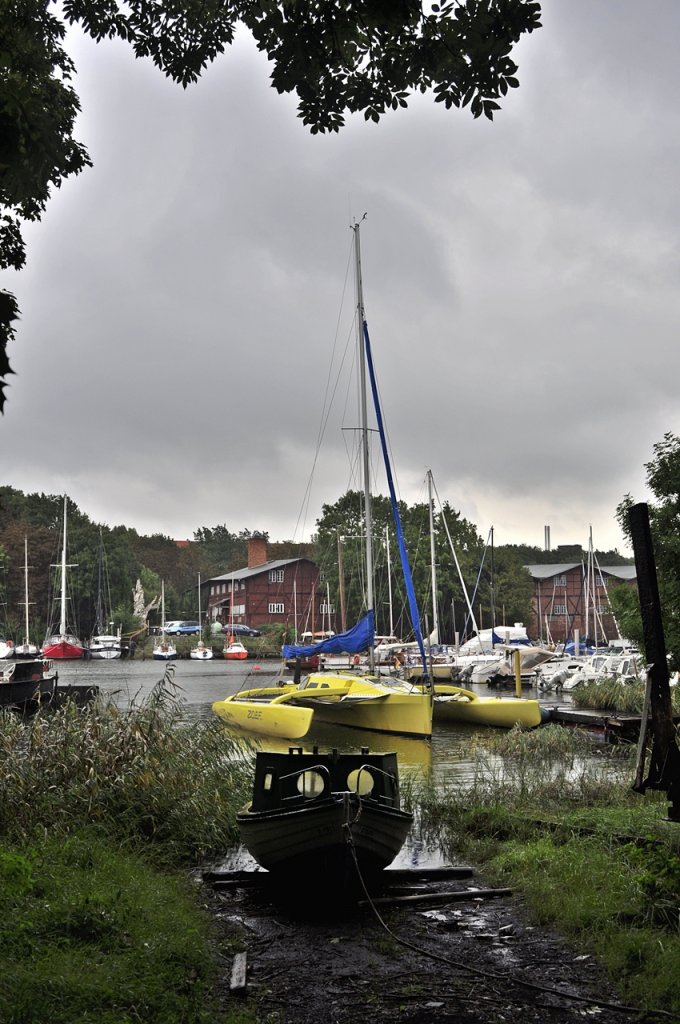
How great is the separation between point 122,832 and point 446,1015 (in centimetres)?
611

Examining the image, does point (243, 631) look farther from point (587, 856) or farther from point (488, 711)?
point (587, 856)

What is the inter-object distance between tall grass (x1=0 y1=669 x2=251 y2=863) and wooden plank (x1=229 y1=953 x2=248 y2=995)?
3677mm

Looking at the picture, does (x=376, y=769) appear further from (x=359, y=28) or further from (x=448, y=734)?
(x=448, y=734)

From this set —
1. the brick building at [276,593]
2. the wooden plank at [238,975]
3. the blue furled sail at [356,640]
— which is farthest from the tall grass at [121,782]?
the brick building at [276,593]

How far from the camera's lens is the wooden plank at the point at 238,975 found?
8.34 meters

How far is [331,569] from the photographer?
9844 centimetres

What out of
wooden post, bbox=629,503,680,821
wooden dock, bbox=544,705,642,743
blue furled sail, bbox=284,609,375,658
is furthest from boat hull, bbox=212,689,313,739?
wooden post, bbox=629,503,680,821

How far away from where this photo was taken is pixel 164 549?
5906 inches

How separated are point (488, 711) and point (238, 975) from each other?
27660 millimetres

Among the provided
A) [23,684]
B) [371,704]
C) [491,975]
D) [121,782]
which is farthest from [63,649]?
[491,975]

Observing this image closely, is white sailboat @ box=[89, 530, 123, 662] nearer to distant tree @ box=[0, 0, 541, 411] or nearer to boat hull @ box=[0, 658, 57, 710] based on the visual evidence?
boat hull @ box=[0, 658, 57, 710]

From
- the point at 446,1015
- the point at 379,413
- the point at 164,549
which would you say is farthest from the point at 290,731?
the point at 164,549

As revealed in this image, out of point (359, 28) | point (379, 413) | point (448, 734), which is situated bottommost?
point (448, 734)

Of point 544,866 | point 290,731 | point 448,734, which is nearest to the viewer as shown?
point 544,866
